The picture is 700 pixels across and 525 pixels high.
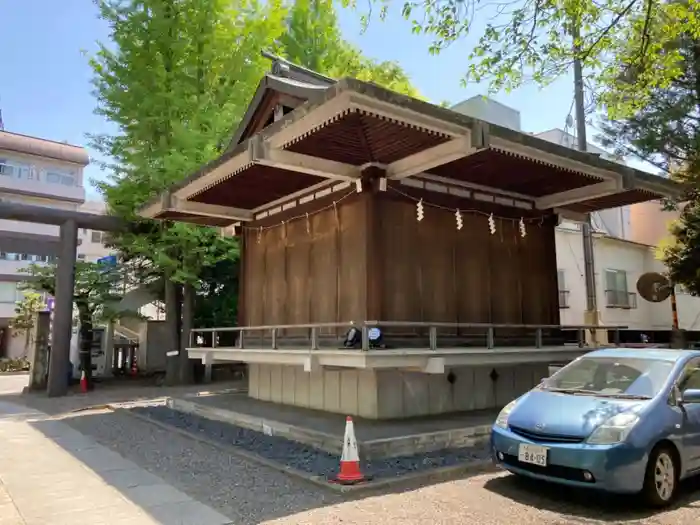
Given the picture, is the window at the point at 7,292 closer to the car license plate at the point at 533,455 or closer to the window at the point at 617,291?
the window at the point at 617,291

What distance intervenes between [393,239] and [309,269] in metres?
2.18

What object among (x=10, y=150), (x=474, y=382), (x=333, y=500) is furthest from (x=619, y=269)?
(x=10, y=150)

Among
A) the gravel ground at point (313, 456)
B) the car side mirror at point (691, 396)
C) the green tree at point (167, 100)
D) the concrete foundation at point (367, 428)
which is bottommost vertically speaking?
the gravel ground at point (313, 456)

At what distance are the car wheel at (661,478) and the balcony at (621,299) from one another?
66.1 ft

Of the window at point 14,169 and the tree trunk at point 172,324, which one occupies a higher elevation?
the window at point 14,169

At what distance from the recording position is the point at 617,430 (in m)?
5.25

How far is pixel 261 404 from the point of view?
39.4ft

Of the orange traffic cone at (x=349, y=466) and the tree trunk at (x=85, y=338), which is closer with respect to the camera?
the orange traffic cone at (x=349, y=466)

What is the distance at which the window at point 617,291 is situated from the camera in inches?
950

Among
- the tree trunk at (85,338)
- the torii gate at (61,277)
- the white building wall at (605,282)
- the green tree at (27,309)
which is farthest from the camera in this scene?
the green tree at (27,309)

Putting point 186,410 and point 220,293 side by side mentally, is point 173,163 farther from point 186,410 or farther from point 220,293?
point 186,410

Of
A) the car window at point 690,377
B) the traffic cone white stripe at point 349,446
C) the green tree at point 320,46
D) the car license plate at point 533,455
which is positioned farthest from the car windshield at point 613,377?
the green tree at point 320,46

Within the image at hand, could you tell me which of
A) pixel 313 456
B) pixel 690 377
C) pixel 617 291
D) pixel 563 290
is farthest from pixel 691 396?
pixel 617 291

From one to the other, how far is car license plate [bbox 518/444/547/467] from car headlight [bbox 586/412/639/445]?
45cm
